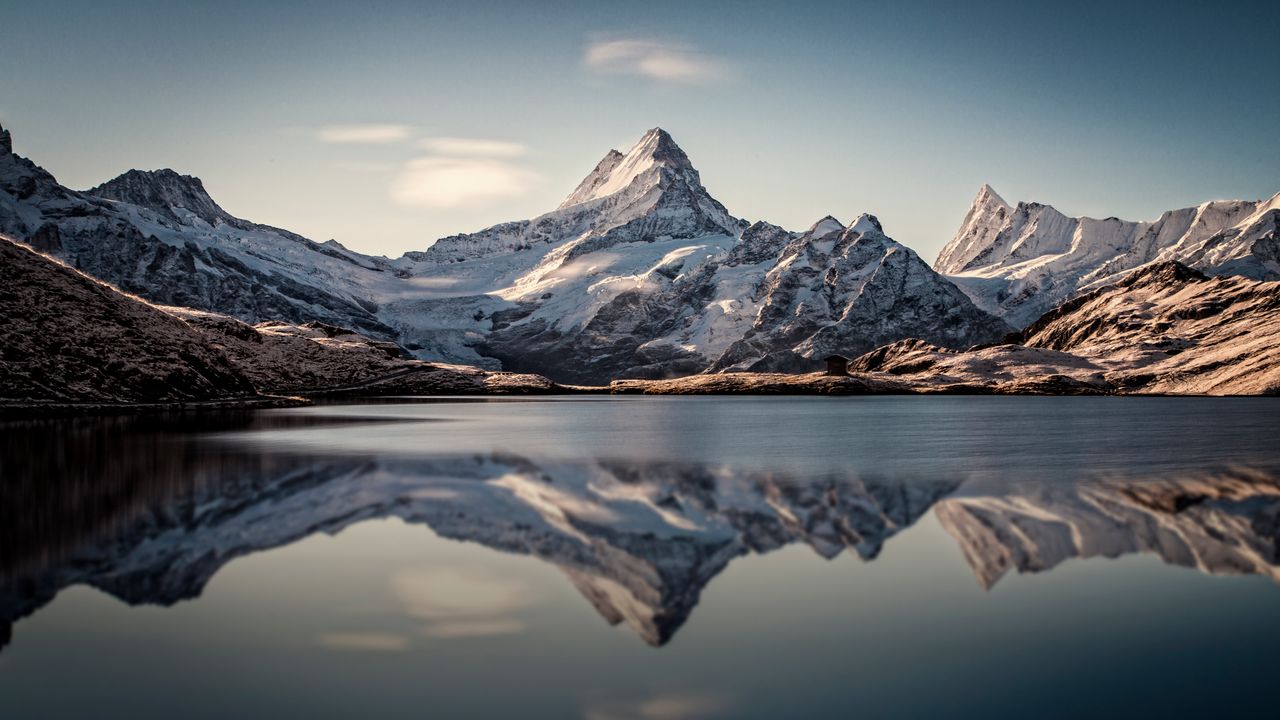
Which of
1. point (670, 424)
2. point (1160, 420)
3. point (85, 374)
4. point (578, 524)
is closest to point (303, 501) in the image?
point (578, 524)

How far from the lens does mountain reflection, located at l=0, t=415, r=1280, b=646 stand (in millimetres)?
22344

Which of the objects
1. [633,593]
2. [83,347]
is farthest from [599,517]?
[83,347]

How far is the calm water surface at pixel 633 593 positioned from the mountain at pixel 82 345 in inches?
2347

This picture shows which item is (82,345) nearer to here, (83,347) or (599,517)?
(83,347)

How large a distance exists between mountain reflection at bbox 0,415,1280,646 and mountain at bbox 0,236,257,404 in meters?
54.4

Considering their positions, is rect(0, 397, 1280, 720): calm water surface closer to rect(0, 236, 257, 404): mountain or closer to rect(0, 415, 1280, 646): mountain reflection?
rect(0, 415, 1280, 646): mountain reflection

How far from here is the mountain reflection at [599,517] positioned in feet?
73.3

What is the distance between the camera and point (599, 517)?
30953 mm

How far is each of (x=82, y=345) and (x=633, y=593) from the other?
337ft

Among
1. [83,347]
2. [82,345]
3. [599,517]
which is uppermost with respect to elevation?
[82,345]

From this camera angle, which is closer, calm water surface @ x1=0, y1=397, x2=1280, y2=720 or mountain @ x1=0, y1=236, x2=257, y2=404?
calm water surface @ x1=0, y1=397, x2=1280, y2=720

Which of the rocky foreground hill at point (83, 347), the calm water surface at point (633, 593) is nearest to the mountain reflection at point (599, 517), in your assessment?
the calm water surface at point (633, 593)

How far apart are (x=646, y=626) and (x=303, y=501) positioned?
65.7 ft

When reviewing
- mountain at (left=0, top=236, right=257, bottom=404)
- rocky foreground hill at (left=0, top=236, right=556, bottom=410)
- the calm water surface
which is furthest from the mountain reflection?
mountain at (left=0, top=236, right=257, bottom=404)
